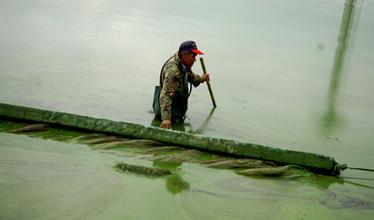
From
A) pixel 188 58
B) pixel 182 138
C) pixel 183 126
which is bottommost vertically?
pixel 182 138

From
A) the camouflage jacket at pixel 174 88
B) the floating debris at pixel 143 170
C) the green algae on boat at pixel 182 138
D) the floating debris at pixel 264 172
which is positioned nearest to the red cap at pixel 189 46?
the camouflage jacket at pixel 174 88

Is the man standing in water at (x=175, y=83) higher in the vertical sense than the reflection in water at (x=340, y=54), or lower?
lower

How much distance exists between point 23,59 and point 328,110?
15.0 feet

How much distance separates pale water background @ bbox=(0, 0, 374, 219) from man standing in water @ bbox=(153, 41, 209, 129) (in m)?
0.34

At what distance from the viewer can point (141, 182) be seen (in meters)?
3.51

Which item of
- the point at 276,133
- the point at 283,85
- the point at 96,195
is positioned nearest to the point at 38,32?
the point at 283,85

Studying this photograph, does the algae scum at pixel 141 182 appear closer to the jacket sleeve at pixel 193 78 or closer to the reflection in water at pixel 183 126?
the reflection in water at pixel 183 126

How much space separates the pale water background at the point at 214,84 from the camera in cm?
357

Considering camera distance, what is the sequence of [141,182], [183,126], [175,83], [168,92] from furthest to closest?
[183,126]
[175,83]
[168,92]
[141,182]

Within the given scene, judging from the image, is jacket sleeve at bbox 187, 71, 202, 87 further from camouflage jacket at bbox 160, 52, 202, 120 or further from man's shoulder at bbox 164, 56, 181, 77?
man's shoulder at bbox 164, 56, 181, 77

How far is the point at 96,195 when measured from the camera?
324 cm

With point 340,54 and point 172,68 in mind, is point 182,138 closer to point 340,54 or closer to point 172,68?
point 172,68

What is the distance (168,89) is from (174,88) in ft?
0.31

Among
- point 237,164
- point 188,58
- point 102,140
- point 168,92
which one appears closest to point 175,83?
point 168,92
